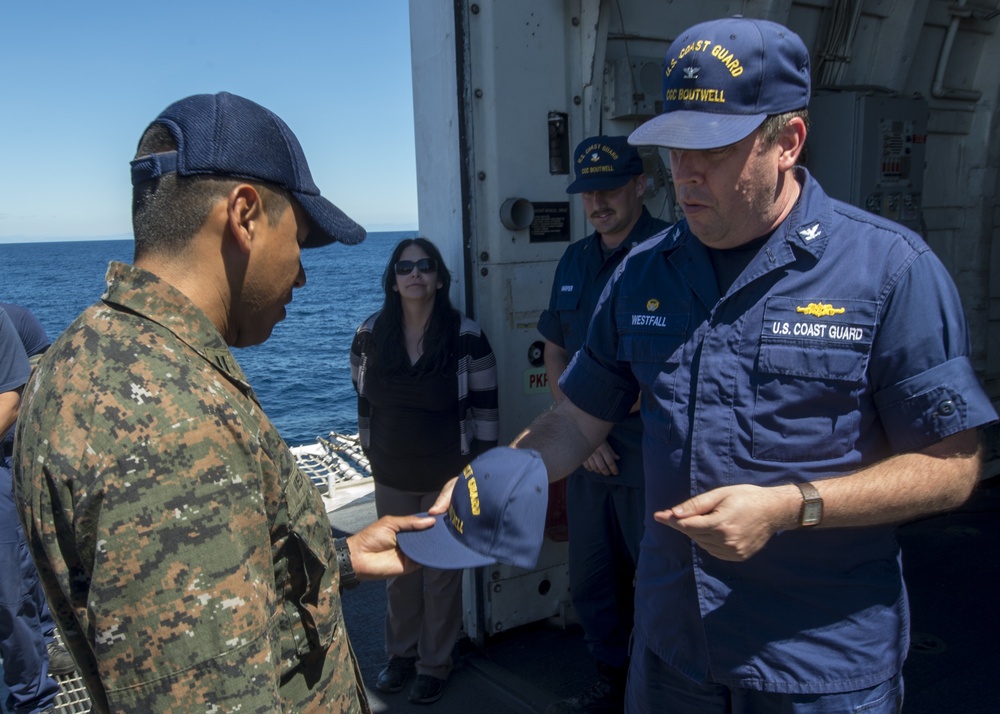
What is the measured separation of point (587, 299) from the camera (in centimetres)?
314

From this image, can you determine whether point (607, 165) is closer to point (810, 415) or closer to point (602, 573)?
point (602, 573)

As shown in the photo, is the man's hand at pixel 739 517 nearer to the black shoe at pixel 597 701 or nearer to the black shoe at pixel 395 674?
Result: the black shoe at pixel 597 701

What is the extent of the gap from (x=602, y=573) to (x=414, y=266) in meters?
1.47

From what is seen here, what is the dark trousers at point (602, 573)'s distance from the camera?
316cm

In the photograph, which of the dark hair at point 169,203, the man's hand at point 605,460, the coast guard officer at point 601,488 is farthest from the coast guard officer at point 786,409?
the coast guard officer at point 601,488

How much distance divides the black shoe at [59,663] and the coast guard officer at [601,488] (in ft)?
7.41

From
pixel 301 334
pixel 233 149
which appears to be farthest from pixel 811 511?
pixel 301 334

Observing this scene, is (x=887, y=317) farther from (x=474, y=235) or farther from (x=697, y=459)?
(x=474, y=235)

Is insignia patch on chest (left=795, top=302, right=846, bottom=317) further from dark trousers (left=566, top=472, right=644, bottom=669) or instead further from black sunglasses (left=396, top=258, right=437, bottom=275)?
black sunglasses (left=396, top=258, right=437, bottom=275)

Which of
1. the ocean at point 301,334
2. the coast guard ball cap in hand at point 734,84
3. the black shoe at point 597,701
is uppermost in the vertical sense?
the coast guard ball cap in hand at point 734,84

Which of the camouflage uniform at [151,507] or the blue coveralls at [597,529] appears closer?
the camouflage uniform at [151,507]

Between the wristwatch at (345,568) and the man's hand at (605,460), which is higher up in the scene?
the wristwatch at (345,568)

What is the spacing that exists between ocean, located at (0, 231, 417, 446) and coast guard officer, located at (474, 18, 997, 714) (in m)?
1.02

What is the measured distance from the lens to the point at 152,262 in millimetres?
1331
